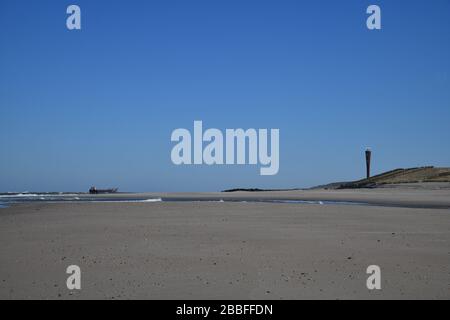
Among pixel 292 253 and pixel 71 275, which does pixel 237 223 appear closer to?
pixel 292 253

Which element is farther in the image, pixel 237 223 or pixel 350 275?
pixel 237 223

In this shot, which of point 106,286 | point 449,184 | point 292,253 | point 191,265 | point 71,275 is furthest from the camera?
point 449,184

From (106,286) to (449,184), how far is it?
45.0m

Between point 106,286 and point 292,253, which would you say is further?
point 292,253

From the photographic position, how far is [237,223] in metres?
15.4

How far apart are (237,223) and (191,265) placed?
7.08m

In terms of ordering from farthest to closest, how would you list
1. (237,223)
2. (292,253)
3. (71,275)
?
(237,223) < (292,253) < (71,275)

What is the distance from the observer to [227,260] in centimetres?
884

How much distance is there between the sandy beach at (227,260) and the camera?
673cm

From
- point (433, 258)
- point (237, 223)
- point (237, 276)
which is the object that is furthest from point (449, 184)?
point (237, 276)

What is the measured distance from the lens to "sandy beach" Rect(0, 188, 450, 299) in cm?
673

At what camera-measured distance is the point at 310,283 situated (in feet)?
23.3
